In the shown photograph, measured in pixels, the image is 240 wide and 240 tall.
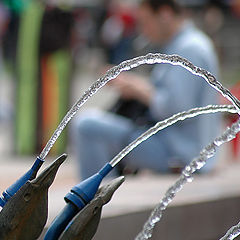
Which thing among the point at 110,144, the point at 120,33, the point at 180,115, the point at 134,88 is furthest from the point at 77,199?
the point at 120,33

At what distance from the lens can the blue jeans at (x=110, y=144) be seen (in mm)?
6043

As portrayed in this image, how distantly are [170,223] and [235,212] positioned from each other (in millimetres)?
558

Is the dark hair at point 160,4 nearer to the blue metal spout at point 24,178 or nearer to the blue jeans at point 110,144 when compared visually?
the blue jeans at point 110,144

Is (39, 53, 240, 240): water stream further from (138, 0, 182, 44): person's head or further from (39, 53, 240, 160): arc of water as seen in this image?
(138, 0, 182, 44): person's head

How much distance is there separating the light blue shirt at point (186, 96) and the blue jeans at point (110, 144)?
0.10m

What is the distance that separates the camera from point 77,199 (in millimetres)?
2736

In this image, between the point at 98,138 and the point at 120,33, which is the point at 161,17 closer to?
the point at 98,138

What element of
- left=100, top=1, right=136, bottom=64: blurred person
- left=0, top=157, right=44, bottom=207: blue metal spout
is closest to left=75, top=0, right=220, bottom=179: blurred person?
left=0, top=157, right=44, bottom=207: blue metal spout

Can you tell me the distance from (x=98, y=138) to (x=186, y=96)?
68 cm

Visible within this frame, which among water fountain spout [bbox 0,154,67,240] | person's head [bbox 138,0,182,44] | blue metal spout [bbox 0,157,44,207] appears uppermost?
person's head [bbox 138,0,182,44]

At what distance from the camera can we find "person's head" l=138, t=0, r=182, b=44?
618cm

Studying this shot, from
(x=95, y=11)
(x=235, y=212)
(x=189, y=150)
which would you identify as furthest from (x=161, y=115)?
(x=95, y=11)

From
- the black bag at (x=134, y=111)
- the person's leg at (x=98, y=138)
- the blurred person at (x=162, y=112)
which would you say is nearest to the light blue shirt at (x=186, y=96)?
the blurred person at (x=162, y=112)

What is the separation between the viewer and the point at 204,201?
4.66 metres
